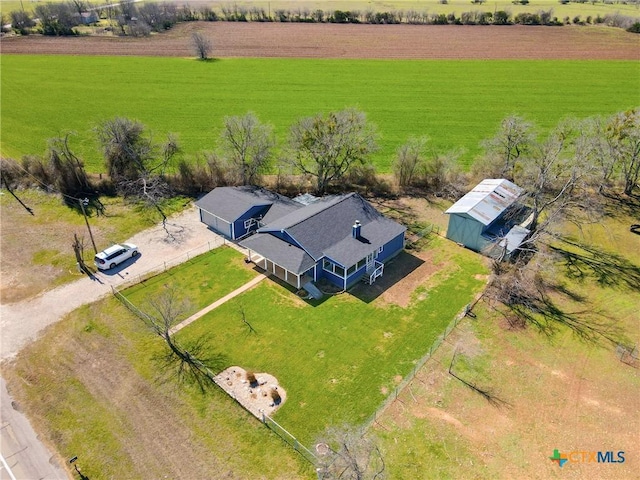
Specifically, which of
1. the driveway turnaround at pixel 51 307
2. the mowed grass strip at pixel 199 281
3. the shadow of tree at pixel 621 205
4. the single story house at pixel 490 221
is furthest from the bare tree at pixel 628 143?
the driveway turnaround at pixel 51 307

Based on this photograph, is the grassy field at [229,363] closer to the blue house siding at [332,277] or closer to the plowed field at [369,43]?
the blue house siding at [332,277]

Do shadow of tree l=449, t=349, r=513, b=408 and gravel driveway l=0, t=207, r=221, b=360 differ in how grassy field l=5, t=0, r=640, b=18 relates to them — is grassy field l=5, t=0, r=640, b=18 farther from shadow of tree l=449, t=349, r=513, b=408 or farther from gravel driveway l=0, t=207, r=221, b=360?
shadow of tree l=449, t=349, r=513, b=408

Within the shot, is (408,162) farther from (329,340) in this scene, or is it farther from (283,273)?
(329,340)

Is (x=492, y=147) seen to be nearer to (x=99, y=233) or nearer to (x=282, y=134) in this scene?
(x=282, y=134)

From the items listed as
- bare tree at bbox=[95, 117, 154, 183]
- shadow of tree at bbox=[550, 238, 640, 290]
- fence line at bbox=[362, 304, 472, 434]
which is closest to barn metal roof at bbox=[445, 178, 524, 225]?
shadow of tree at bbox=[550, 238, 640, 290]

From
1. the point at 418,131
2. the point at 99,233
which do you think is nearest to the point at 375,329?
the point at 99,233

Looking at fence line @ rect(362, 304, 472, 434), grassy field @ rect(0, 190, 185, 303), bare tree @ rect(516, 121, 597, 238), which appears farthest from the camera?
bare tree @ rect(516, 121, 597, 238)

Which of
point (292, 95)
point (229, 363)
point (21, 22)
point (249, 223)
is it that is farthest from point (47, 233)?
point (21, 22)
